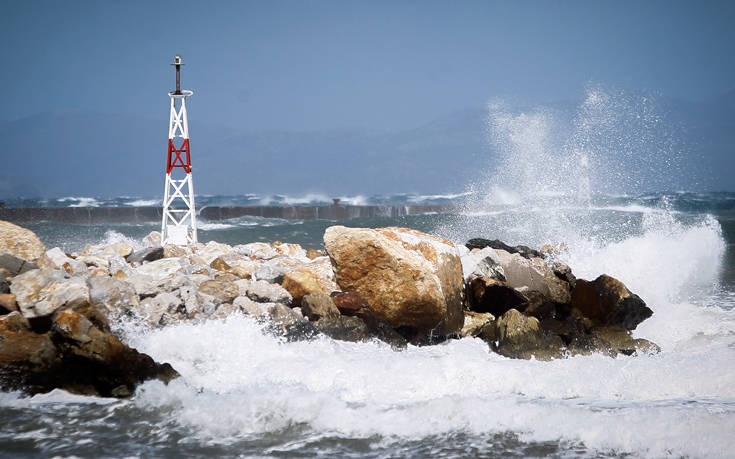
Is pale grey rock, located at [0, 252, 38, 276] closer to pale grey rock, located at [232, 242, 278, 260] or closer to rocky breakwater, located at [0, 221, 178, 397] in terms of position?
rocky breakwater, located at [0, 221, 178, 397]

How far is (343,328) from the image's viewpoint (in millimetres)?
4711

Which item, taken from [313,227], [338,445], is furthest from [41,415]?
[313,227]

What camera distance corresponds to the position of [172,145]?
10281mm

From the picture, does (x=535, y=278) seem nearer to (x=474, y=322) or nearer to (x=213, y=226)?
(x=474, y=322)

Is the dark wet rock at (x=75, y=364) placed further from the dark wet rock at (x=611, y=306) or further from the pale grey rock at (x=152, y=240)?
the pale grey rock at (x=152, y=240)

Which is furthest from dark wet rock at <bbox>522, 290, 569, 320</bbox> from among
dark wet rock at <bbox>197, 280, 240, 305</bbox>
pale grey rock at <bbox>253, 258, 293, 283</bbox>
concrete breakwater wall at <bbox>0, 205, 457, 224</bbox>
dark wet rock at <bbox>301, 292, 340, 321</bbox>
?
concrete breakwater wall at <bbox>0, 205, 457, 224</bbox>

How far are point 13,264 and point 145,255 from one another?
1.64 meters

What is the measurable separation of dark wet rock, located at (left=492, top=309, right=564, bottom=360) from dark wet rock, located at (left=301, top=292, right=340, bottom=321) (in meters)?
1.35

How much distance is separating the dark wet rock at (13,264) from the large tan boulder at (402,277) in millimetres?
2709

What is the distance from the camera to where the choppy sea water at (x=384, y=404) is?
2.89 metres

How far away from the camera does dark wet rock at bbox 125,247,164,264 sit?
21.9 feet

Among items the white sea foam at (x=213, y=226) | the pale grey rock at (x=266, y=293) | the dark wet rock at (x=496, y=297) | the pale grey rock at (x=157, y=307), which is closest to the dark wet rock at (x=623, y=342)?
the dark wet rock at (x=496, y=297)

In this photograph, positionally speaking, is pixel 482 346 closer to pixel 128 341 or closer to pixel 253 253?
pixel 128 341

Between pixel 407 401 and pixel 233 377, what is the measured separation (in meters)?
1.25
